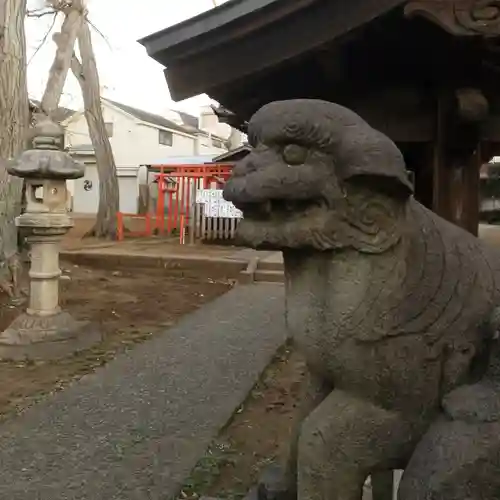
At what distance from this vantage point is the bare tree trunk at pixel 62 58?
11.9 meters

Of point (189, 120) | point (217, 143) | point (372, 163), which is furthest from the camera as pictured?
point (189, 120)

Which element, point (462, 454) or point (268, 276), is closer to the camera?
point (462, 454)

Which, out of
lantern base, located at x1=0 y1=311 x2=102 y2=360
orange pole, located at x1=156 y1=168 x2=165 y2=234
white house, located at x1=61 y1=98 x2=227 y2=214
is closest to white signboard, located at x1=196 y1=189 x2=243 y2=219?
orange pole, located at x1=156 y1=168 x2=165 y2=234

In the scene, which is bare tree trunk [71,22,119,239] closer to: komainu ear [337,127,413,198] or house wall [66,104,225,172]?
house wall [66,104,225,172]

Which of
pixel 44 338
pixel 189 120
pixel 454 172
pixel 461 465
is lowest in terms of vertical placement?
pixel 44 338

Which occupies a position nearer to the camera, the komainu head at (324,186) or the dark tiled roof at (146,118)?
the komainu head at (324,186)

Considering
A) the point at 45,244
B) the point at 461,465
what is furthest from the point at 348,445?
the point at 45,244

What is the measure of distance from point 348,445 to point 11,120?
29.6 feet

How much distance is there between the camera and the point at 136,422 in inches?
174

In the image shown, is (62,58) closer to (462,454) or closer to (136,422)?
(136,422)

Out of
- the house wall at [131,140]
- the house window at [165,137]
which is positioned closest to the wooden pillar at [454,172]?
the house wall at [131,140]

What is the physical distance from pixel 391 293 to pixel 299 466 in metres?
0.58

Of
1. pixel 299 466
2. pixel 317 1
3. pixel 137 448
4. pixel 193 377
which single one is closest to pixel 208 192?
pixel 193 377

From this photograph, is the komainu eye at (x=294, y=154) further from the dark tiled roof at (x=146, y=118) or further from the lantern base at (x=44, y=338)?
the dark tiled roof at (x=146, y=118)
